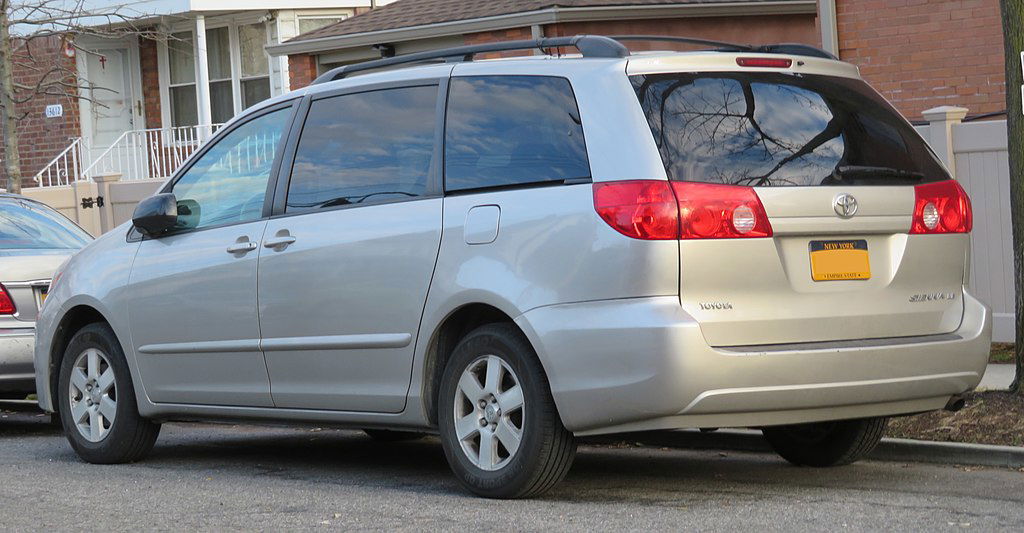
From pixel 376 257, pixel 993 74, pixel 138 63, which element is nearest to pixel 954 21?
pixel 993 74

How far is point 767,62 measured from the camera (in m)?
6.44

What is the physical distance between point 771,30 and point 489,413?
53.0 feet

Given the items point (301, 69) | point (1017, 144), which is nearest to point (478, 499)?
point (1017, 144)

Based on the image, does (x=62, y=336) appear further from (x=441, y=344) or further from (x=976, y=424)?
(x=976, y=424)

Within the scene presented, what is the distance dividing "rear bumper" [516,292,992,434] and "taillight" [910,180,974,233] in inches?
19.0

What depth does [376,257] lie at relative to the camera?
22.6ft

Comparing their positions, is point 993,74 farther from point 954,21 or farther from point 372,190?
point 372,190

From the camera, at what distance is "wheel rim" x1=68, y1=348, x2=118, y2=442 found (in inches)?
330

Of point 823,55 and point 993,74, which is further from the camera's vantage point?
point 993,74

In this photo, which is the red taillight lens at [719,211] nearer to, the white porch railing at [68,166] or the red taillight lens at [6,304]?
the red taillight lens at [6,304]

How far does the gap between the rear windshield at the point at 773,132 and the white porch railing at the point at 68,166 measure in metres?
21.9

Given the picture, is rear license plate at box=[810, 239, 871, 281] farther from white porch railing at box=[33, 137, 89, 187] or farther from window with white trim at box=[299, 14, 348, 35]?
white porch railing at box=[33, 137, 89, 187]

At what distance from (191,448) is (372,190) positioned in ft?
9.29

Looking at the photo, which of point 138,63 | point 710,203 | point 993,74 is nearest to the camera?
point 710,203
